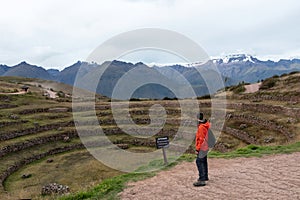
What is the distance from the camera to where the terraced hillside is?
27156 millimetres

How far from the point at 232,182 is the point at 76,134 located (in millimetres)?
31055

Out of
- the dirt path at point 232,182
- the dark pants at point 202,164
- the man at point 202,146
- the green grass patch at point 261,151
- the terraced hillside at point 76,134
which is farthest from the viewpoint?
the terraced hillside at point 76,134

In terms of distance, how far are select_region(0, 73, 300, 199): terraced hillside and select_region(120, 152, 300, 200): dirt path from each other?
961 centimetres

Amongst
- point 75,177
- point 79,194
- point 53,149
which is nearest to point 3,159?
point 53,149

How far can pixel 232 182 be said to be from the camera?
11.5 metres

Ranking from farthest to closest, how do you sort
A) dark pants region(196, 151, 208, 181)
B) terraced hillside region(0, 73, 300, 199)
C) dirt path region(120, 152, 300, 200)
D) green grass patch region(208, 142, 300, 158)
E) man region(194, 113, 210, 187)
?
terraced hillside region(0, 73, 300, 199), green grass patch region(208, 142, 300, 158), dark pants region(196, 151, 208, 181), man region(194, 113, 210, 187), dirt path region(120, 152, 300, 200)

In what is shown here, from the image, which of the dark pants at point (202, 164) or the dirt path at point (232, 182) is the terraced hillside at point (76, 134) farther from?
the dark pants at point (202, 164)

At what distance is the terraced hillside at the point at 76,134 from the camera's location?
27.2 metres

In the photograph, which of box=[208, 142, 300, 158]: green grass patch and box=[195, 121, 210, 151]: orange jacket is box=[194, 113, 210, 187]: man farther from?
box=[208, 142, 300, 158]: green grass patch

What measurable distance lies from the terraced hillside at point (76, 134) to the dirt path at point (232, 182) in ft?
31.5

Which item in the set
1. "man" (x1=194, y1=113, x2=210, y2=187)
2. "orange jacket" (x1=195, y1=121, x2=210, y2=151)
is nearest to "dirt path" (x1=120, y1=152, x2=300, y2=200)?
"man" (x1=194, y1=113, x2=210, y2=187)

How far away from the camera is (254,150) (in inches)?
698

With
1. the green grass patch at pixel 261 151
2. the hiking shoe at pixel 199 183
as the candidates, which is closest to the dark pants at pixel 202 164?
the hiking shoe at pixel 199 183

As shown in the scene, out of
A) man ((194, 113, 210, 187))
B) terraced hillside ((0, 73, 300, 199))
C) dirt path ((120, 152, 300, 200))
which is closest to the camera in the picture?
dirt path ((120, 152, 300, 200))
